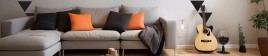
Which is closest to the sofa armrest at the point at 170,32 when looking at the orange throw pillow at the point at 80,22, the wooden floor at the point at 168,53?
the wooden floor at the point at 168,53

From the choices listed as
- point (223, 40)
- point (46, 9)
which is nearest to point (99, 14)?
point (46, 9)

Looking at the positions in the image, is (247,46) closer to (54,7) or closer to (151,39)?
(151,39)

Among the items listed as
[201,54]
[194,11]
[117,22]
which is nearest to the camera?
[117,22]

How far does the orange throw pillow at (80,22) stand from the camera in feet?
13.5

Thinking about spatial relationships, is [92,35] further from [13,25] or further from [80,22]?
[13,25]

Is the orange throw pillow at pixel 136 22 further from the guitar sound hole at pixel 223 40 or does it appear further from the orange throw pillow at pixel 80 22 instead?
the guitar sound hole at pixel 223 40

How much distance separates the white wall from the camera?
4.62 m

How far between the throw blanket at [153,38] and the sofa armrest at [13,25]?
1.73m

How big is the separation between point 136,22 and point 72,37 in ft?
3.10

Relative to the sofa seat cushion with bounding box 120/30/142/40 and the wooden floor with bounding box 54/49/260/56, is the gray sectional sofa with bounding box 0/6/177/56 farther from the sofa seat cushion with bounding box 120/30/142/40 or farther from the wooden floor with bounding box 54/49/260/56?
the wooden floor with bounding box 54/49/260/56

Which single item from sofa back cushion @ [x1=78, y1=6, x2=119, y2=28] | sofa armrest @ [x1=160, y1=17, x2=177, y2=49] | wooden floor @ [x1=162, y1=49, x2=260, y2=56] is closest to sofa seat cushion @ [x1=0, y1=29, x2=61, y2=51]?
sofa back cushion @ [x1=78, y1=6, x2=119, y2=28]

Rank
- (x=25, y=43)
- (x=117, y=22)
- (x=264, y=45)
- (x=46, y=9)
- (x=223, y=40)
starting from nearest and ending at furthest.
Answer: (x=25, y=43)
(x=264, y=45)
(x=117, y=22)
(x=223, y=40)
(x=46, y=9)

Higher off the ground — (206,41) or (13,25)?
(13,25)

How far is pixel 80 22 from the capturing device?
4.15 metres
